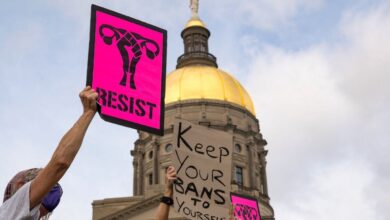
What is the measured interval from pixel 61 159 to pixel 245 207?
962 centimetres

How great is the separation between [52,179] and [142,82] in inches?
149

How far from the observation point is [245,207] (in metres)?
12.4

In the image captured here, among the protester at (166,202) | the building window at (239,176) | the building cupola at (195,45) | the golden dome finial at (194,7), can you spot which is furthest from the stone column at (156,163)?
the protester at (166,202)

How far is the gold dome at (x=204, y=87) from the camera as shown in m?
54.4

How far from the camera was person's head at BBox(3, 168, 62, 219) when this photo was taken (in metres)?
3.07

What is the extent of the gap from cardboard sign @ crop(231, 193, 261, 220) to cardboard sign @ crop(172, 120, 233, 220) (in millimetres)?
4703

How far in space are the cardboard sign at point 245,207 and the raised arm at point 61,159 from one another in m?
8.89

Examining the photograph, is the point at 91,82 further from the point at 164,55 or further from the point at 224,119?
the point at 224,119

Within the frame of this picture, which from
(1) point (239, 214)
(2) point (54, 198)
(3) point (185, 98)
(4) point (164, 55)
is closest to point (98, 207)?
(3) point (185, 98)

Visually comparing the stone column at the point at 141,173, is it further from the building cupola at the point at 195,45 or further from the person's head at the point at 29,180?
the person's head at the point at 29,180

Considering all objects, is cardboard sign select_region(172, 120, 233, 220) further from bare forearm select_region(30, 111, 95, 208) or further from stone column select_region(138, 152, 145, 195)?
stone column select_region(138, 152, 145, 195)

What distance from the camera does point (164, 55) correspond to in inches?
279

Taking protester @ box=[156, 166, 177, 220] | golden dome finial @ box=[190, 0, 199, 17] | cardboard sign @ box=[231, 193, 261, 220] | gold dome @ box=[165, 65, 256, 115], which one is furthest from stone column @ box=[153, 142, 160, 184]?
protester @ box=[156, 166, 177, 220]

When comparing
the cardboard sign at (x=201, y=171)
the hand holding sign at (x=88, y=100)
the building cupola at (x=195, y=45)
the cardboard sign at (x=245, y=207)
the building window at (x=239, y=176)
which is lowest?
the hand holding sign at (x=88, y=100)
